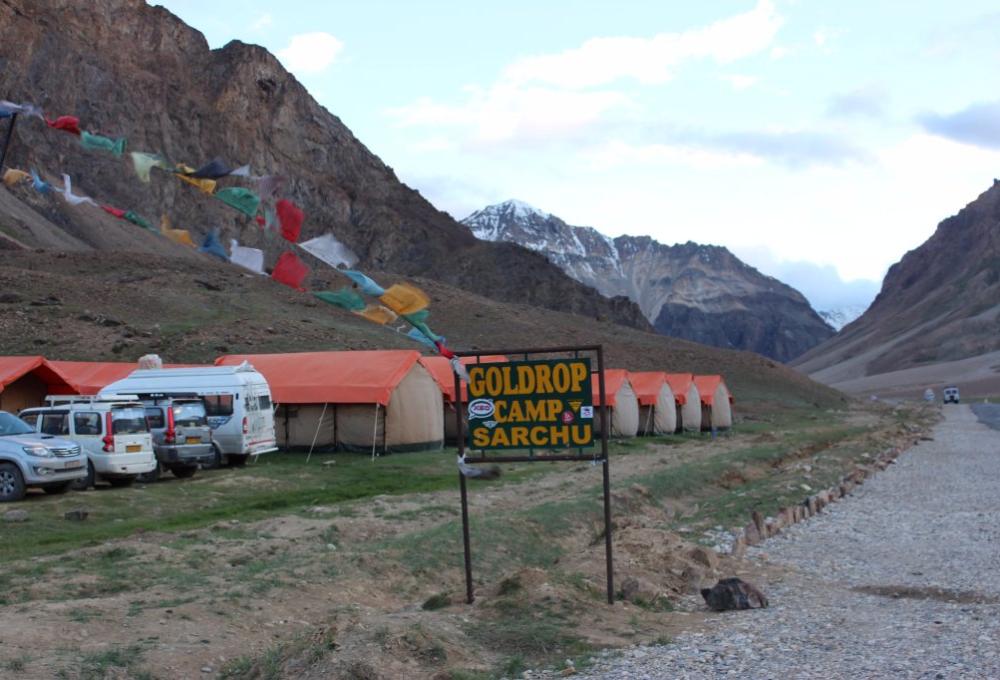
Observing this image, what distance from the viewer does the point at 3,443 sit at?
61.3 feet

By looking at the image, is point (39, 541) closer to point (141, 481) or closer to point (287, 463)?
point (141, 481)

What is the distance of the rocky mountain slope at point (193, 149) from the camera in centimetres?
9056

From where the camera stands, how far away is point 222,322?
56781 millimetres

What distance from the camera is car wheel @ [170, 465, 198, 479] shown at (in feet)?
75.9

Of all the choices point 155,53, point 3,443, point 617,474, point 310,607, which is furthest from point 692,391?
point 155,53

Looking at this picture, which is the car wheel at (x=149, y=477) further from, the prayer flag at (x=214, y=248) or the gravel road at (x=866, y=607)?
the prayer flag at (x=214, y=248)

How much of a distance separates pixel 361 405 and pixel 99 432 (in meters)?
9.93

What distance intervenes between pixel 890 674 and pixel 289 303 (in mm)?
61025

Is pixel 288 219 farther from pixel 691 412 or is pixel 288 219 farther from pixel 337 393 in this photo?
pixel 691 412

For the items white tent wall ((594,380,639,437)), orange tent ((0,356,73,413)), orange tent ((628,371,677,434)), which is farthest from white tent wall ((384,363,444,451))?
orange tent ((628,371,677,434))

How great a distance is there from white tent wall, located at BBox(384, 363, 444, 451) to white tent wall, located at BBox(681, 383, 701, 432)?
18732mm

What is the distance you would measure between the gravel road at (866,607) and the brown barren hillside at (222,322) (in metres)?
35.5

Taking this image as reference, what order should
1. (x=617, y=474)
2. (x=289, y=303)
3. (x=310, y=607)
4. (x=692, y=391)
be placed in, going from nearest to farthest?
(x=310, y=607) → (x=617, y=474) → (x=692, y=391) → (x=289, y=303)

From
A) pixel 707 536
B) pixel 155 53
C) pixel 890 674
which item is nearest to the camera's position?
pixel 890 674
